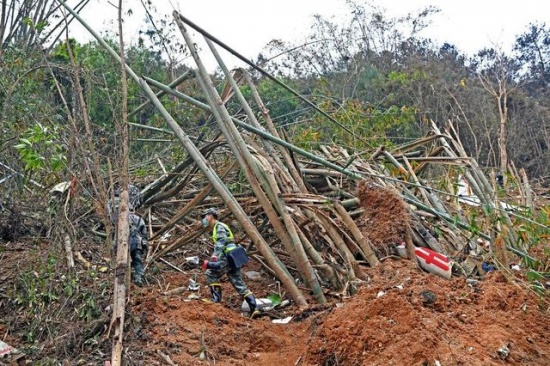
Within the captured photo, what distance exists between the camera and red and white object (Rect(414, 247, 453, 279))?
19.1 feet

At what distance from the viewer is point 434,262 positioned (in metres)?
5.93

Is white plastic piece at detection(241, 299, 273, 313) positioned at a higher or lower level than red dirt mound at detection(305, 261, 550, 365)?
lower

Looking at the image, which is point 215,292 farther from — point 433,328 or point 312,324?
point 433,328

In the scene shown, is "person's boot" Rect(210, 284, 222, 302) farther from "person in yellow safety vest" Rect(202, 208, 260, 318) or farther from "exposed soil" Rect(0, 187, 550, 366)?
"exposed soil" Rect(0, 187, 550, 366)

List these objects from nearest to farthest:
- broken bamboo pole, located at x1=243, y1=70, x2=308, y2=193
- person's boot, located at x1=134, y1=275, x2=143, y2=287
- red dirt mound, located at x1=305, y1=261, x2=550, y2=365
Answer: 1. red dirt mound, located at x1=305, y1=261, x2=550, y2=365
2. person's boot, located at x1=134, y1=275, x2=143, y2=287
3. broken bamboo pole, located at x1=243, y1=70, x2=308, y2=193

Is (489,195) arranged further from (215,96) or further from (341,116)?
(341,116)

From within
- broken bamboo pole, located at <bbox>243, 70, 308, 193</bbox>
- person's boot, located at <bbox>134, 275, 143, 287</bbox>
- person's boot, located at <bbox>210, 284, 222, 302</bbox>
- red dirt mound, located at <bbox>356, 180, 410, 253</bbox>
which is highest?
broken bamboo pole, located at <bbox>243, 70, 308, 193</bbox>

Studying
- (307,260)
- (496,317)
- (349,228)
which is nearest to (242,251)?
(307,260)

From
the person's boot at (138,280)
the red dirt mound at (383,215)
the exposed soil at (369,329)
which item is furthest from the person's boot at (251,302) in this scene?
the red dirt mound at (383,215)

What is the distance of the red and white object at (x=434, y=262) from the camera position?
5824mm

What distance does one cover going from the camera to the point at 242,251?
5871 millimetres

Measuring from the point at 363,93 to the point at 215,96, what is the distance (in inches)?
507

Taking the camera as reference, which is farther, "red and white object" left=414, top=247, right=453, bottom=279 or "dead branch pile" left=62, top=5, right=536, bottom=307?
"red and white object" left=414, top=247, right=453, bottom=279

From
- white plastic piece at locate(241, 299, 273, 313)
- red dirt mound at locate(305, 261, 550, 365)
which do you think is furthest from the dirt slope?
white plastic piece at locate(241, 299, 273, 313)
